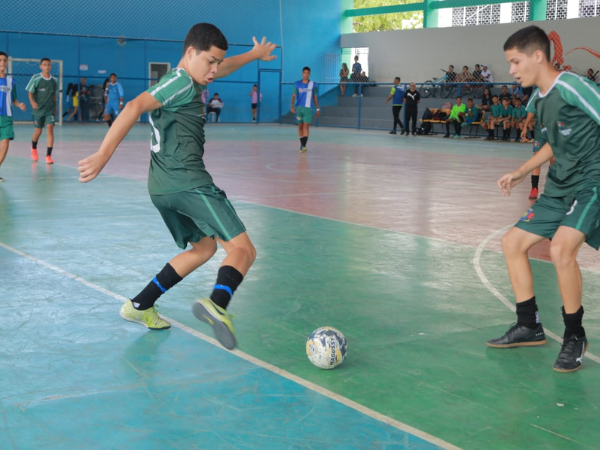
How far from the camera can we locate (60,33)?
35.4 meters

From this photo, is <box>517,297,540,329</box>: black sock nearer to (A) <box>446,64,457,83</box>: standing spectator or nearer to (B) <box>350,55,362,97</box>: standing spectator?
(A) <box>446,64,457,83</box>: standing spectator

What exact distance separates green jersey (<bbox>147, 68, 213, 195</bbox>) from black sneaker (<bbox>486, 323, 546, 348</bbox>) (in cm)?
202

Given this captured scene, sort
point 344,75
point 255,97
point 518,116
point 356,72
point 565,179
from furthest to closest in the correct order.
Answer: point 344,75
point 356,72
point 255,97
point 518,116
point 565,179

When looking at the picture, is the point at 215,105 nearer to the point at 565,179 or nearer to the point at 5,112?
the point at 5,112

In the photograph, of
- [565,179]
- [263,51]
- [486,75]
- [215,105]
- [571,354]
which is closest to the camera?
[571,354]

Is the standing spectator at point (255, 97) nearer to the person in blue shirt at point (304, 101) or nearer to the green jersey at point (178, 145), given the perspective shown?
the person in blue shirt at point (304, 101)

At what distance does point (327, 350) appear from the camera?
4375 mm

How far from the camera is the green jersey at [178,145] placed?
4.66m

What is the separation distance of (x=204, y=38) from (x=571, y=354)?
8.96 ft

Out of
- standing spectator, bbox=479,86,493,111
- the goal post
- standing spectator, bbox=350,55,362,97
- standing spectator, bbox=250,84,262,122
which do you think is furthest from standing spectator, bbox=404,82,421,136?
the goal post

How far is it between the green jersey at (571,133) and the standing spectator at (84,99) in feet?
108

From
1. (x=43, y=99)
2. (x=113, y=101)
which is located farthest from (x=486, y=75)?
(x=43, y=99)

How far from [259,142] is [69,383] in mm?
21532

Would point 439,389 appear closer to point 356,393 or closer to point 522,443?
point 356,393
